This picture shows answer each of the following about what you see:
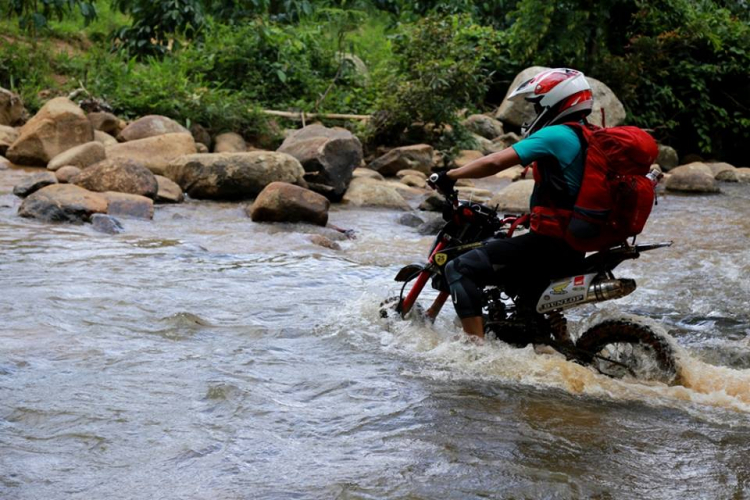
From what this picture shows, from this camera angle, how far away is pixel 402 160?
49.7ft

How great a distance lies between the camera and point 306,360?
5320 millimetres

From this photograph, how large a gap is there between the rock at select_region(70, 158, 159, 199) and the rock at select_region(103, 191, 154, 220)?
20.0 inches

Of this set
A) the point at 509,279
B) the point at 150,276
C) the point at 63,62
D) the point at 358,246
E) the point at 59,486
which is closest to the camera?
the point at 59,486

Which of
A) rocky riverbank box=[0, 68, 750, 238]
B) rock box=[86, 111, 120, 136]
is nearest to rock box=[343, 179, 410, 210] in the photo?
rocky riverbank box=[0, 68, 750, 238]

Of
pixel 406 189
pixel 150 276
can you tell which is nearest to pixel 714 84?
pixel 406 189

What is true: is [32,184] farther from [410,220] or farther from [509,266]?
[509,266]

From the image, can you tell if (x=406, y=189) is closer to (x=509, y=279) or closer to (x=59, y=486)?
(x=509, y=279)

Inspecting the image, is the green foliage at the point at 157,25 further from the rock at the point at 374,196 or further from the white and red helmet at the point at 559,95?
A: the white and red helmet at the point at 559,95

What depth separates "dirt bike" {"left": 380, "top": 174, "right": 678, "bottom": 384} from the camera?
4.71 m

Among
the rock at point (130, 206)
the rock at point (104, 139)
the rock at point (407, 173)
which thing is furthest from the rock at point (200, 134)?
the rock at point (130, 206)

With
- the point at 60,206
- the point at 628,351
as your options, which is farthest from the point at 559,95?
the point at 60,206

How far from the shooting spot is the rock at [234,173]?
11.6m

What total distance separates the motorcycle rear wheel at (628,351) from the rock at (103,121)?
36.3ft

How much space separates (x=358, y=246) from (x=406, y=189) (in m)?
4.39
